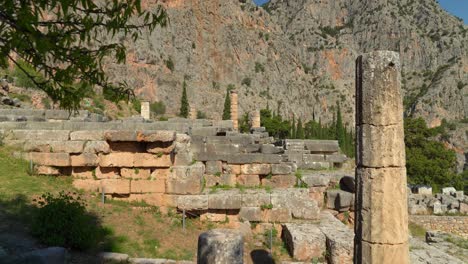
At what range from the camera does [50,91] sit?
3.68 meters

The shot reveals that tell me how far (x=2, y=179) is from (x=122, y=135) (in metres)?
2.87

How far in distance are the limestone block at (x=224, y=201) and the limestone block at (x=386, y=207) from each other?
4010 mm

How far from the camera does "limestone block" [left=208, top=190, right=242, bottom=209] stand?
9289 mm

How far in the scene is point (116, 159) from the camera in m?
9.20

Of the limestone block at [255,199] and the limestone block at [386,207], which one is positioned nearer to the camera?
the limestone block at [386,207]

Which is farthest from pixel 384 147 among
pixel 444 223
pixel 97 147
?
pixel 444 223

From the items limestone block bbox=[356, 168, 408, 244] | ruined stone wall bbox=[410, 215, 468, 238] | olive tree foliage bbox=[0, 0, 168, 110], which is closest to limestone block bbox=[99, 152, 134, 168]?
olive tree foliage bbox=[0, 0, 168, 110]

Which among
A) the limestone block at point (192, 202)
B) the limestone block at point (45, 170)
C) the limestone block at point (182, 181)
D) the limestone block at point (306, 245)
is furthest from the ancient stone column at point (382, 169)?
the limestone block at point (45, 170)

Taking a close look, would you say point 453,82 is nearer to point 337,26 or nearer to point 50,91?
point 337,26

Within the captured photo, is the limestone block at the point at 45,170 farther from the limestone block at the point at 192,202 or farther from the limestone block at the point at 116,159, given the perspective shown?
the limestone block at the point at 192,202

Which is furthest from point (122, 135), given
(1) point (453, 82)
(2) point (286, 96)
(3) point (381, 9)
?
(3) point (381, 9)

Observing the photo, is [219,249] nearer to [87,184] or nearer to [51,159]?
[87,184]

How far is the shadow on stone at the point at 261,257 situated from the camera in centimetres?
812

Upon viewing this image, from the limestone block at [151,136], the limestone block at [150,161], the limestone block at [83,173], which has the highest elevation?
the limestone block at [151,136]
